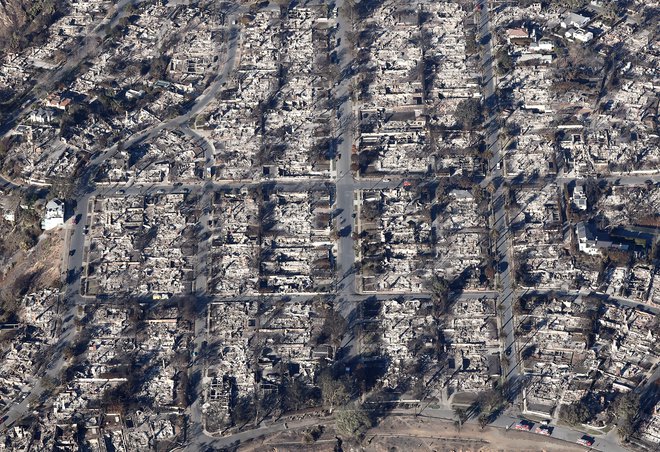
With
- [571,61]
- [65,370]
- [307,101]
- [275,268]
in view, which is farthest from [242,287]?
[571,61]

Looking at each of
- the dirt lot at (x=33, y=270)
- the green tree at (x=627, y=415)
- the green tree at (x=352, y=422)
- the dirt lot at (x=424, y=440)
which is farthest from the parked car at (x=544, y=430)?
the dirt lot at (x=33, y=270)

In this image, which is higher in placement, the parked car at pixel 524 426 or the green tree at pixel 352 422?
the green tree at pixel 352 422

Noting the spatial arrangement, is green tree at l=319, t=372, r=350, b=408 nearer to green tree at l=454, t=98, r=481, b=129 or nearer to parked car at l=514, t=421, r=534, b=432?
parked car at l=514, t=421, r=534, b=432

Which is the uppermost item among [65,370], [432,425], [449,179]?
[449,179]

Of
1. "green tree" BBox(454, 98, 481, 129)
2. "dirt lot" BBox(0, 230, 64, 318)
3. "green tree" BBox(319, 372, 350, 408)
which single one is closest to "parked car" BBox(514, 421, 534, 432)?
"green tree" BBox(319, 372, 350, 408)

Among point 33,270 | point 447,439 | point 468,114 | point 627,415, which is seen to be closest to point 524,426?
point 447,439

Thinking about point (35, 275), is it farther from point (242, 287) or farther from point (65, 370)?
point (242, 287)

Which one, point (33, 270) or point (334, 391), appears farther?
point (33, 270)

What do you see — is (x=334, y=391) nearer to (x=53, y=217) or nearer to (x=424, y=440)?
(x=424, y=440)

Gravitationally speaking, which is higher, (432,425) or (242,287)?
(242,287)

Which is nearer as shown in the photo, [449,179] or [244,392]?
[244,392]

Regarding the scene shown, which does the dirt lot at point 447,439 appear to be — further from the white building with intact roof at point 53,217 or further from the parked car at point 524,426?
the white building with intact roof at point 53,217
